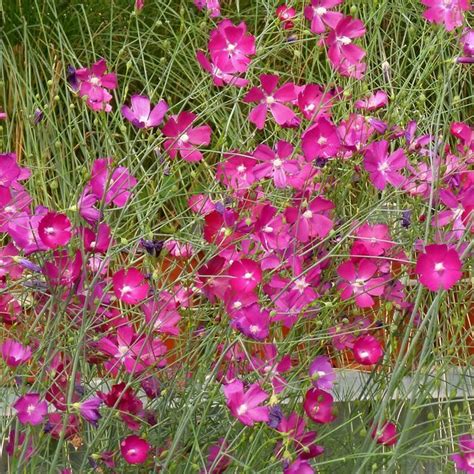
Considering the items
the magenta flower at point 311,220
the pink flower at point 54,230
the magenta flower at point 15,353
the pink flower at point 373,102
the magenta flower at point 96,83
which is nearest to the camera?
the pink flower at point 54,230

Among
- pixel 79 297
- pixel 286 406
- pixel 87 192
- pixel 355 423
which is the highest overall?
pixel 87 192

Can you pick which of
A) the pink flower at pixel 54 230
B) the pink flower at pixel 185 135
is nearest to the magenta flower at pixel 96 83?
the pink flower at pixel 185 135

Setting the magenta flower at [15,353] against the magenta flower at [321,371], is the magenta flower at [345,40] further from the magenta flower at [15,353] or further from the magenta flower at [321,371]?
the magenta flower at [15,353]

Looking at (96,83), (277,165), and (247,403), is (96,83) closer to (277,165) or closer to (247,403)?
(277,165)


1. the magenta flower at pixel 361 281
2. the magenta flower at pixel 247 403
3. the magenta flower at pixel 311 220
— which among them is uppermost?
the magenta flower at pixel 311 220

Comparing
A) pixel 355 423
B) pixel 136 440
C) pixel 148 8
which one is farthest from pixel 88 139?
pixel 136 440

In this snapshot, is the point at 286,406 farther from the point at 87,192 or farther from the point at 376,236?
the point at 87,192
